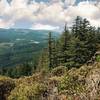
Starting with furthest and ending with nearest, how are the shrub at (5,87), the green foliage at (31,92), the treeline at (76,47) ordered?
the treeline at (76,47)
the shrub at (5,87)
the green foliage at (31,92)

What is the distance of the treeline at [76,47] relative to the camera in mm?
58812

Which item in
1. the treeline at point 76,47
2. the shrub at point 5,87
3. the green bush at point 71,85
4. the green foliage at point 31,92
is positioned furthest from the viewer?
the treeline at point 76,47

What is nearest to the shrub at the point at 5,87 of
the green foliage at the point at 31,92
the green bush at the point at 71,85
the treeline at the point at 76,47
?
the green foliage at the point at 31,92

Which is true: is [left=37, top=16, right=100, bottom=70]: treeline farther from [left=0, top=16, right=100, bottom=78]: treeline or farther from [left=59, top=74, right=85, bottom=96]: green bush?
[left=59, top=74, right=85, bottom=96]: green bush

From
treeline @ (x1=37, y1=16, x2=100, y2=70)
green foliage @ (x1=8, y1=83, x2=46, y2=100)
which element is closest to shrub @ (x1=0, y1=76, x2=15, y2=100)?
green foliage @ (x1=8, y1=83, x2=46, y2=100)

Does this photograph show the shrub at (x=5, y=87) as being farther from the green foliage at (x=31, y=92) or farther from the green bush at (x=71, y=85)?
the green bush at (x=71, y=85)

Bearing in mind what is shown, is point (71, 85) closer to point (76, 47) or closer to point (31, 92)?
point (31, 92)

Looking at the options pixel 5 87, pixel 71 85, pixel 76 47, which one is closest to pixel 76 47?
pixel 76 47

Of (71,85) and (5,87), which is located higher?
(71,85)

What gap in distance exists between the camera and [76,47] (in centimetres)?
5959

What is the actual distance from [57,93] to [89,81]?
7.85ft

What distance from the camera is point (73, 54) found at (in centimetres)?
5888

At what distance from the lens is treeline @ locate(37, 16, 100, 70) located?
58.8 metres

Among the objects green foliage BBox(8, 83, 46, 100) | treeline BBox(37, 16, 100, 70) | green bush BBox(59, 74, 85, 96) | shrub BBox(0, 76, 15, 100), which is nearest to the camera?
green bush BBox(59, 74, 85, 96)
